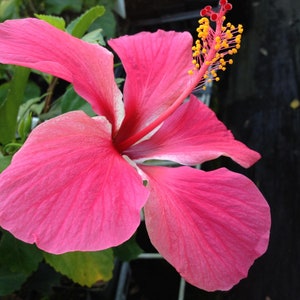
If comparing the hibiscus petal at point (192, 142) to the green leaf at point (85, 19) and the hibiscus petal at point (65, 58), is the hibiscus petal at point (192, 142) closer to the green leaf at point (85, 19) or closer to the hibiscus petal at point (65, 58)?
the hibiscus petal at point (65, 58)

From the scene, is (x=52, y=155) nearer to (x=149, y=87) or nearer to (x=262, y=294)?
(x=149, y=87)

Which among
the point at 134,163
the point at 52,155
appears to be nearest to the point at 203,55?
the point at 134,163

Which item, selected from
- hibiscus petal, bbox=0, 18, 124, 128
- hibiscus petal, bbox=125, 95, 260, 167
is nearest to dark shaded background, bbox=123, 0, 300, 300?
hibiscus petal, bbox=125, 95, 260, 167

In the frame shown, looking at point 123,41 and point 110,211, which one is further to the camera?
point 123,41

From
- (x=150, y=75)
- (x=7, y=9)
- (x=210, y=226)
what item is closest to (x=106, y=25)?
(x=7, y=9)

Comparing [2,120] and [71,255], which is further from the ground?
[2,120]

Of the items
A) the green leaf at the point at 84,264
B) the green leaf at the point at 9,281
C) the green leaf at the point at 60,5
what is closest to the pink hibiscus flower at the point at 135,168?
the green leaf at the point at 84,264

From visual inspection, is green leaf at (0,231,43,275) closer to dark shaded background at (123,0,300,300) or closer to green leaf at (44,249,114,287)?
green leaf at (44,249,114,287)

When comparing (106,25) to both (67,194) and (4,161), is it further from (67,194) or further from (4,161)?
(67,194)
